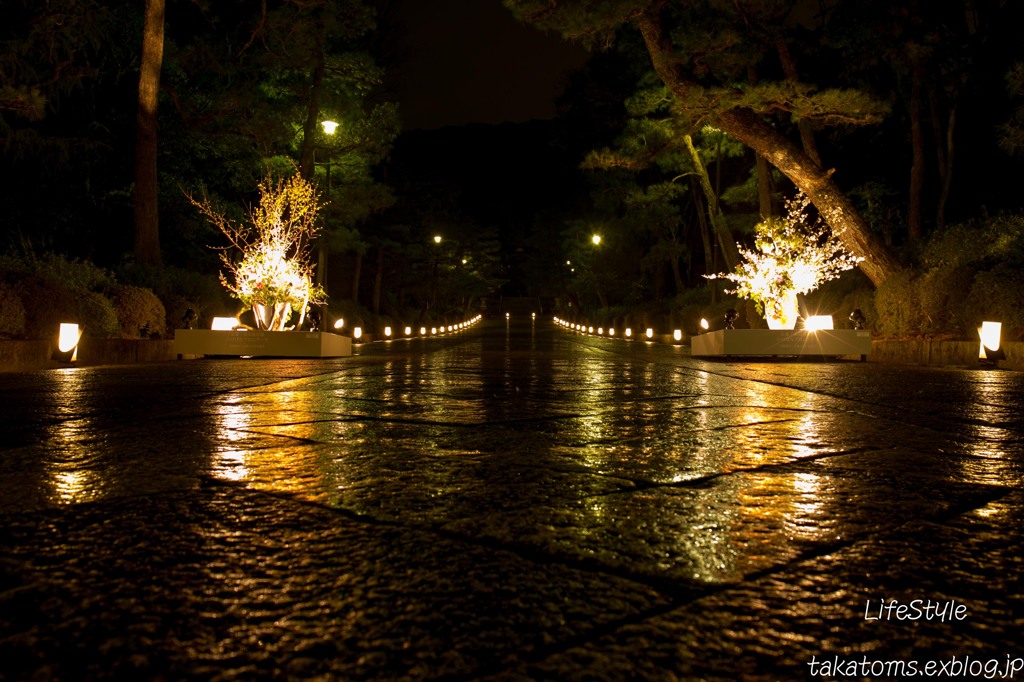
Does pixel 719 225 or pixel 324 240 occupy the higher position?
pixel 719 225

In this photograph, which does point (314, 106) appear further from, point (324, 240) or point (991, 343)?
point (991, 343)

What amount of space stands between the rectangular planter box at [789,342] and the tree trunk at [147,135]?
13.4 m

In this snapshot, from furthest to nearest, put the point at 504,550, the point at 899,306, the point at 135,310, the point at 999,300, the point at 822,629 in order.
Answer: the point at 899,306 → the point at 135,310 → the point at 999,300 → the point at 504,550 → the point at 822,629

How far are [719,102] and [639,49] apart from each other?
12.5 metres

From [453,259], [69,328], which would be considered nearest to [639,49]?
[69,328]

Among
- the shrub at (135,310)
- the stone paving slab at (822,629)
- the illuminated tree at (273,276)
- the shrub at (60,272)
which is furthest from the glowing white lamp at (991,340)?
the shrub at (135,310)

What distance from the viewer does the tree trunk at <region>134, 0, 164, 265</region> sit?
18.1 metres

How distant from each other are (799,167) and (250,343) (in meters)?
12.6

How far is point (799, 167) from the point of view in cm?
1727

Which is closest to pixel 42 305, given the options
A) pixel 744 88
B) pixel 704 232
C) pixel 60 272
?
pixel 60 272

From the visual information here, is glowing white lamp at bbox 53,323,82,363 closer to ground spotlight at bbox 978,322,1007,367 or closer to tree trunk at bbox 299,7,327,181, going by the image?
tree trunk at bbox 299,7,327,181

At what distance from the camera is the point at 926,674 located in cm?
149

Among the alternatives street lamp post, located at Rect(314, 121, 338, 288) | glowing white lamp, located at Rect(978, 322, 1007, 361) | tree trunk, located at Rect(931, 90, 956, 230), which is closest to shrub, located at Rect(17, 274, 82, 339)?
street lamp post, located at Rect(314, 121, 338, 288)

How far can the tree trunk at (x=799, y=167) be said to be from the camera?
658 inches
